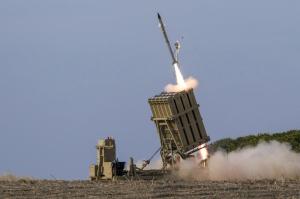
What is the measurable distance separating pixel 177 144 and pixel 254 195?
26.7 feet

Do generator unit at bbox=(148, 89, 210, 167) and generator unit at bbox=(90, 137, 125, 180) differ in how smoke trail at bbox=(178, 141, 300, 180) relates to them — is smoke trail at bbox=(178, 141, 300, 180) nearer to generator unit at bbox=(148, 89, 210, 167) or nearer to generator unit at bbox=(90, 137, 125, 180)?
generator unit at bbox=(148, 89, 210, 167)

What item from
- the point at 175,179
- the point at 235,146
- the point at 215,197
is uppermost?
the point at 235,146

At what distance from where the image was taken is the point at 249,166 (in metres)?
41.3

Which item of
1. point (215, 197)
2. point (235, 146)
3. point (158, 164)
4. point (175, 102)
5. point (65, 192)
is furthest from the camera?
point (235, 146)

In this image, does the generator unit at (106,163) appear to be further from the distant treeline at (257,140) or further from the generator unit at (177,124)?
the distant treeline at (257,140)

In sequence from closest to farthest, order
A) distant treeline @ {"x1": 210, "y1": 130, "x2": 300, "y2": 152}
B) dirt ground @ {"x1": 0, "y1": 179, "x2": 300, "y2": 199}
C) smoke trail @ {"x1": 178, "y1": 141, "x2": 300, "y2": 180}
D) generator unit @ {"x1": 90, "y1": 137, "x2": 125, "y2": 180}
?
dirt ground @ {"x1": 0, "y1": 179, "x2": 300, "y2": 199} → generator unit @ {"x1": 90, "y1": 137, "x2": 125, "y2": 180} → smoke trail @ {"x1": 178, "y1": 141, "x2": 300, "y2": 180} → distant treeline @ {"x1": 210, "y1": 130, "x2": 300, "y2": 152}

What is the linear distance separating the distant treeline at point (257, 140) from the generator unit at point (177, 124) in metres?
10.3

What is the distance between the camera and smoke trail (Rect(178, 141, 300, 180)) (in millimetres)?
39812

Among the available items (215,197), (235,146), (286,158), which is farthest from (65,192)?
(235,146)

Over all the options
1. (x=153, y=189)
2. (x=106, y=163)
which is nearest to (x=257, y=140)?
(x=106, y=163)

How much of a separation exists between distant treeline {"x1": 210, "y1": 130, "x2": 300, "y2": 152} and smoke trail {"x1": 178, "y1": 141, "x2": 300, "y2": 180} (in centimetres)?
678

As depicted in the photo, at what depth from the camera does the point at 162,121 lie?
38.6m

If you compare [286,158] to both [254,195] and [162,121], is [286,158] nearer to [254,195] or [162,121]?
[162,121]

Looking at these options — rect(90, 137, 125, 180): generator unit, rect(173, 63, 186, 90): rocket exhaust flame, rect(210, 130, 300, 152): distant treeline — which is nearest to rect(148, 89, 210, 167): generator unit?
rect(173, 63, 186, 90): rocket exhaust flame
